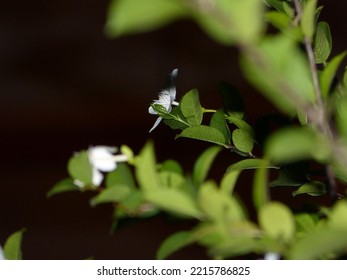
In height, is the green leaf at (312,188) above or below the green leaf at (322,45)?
below

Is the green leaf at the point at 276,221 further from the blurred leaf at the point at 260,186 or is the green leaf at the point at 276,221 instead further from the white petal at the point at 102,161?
the white petal at the point at 102,161

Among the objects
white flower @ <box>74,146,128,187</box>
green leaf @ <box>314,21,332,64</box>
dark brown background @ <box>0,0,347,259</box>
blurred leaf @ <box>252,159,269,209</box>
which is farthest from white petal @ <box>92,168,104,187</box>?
dark brown background @ <box>0,0,347,259</box>

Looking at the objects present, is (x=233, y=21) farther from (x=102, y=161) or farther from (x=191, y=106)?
(x=191, y=106)

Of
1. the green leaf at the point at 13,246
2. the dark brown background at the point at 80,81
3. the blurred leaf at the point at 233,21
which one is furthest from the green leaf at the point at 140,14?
the dark brown background at the point at 80,81

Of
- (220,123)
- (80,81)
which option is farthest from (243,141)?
(80,81)
